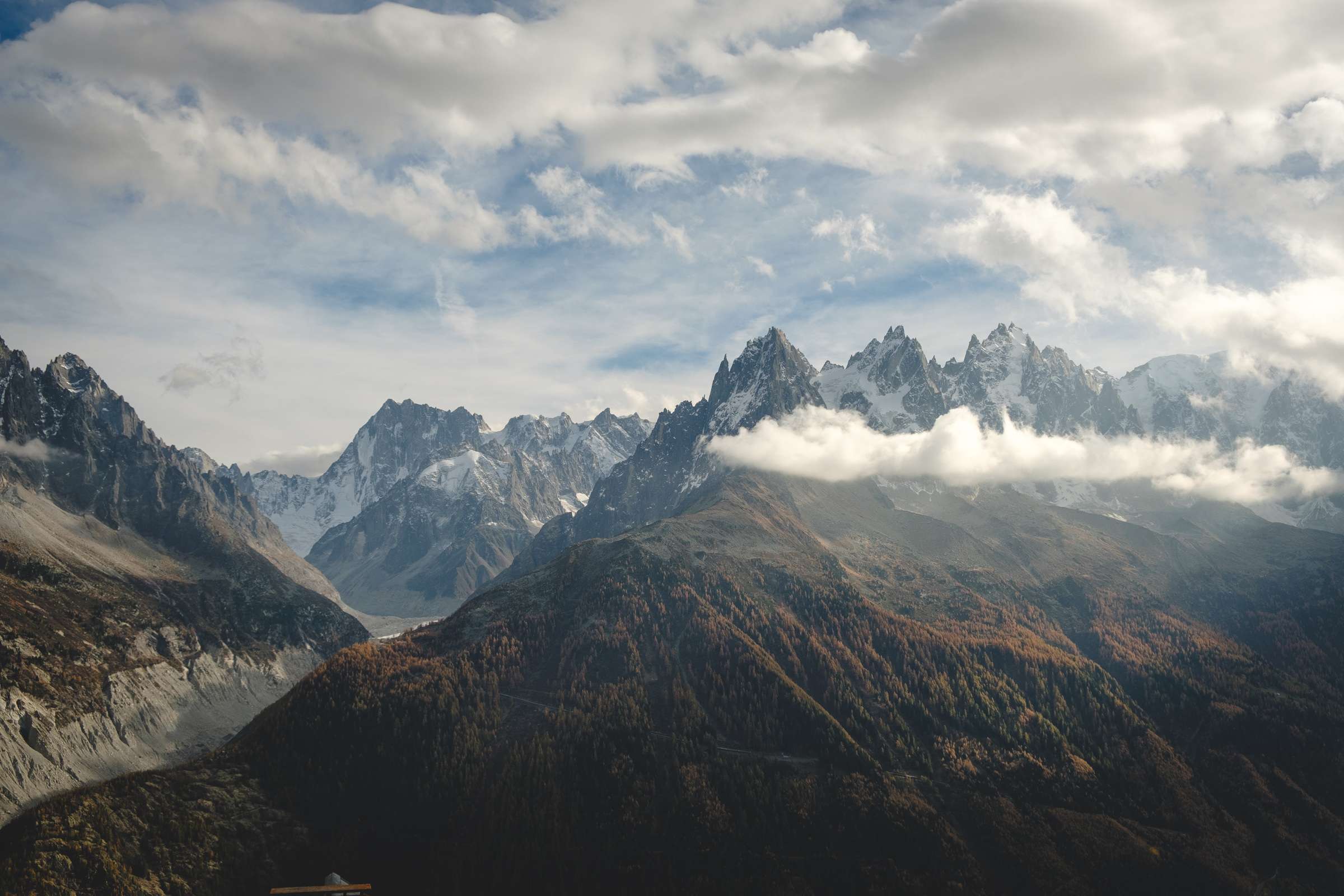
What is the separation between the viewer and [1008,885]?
652ft

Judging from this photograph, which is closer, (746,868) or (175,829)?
(175,829)

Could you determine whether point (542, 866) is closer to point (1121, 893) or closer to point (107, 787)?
point (107, 787)

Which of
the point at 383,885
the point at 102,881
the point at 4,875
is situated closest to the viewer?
the point at 4,875

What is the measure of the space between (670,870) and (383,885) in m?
66.8

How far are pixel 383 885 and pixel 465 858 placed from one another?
62.7 ft

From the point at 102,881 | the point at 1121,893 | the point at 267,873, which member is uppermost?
the point at 102,881

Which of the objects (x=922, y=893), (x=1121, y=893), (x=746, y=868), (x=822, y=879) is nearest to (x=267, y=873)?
(x=746, y=868)

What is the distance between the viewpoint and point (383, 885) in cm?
19062

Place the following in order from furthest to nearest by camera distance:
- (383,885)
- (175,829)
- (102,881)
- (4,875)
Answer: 1. (383,885)
2. (175,829)
3. (102,881)
4. (4,875)

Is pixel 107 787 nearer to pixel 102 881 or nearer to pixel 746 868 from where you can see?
pixel 102 881

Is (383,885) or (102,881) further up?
(102,881)

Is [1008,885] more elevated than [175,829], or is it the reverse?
[175,829]

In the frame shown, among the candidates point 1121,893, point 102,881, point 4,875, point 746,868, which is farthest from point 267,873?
point 1121,893

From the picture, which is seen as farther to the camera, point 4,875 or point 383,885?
point 383,885
